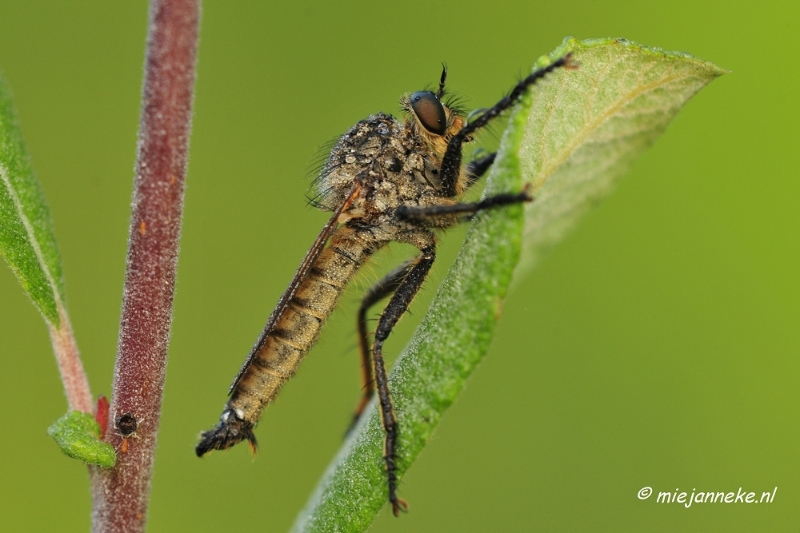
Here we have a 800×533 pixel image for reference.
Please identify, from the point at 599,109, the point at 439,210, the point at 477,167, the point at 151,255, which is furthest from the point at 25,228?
the point at 477,167

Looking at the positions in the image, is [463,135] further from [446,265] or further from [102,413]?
[446,265]

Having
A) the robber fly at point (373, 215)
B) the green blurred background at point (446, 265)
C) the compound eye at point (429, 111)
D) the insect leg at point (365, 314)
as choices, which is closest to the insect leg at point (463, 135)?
the robber fly at point (373, 215)

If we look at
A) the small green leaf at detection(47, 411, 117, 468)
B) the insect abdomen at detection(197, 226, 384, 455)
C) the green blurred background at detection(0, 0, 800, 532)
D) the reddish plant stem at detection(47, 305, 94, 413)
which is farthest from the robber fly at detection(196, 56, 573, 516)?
the green blurred background at detection(0, 0, 800, 532)

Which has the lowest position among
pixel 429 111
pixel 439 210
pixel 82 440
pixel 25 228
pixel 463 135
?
pixel 82 440

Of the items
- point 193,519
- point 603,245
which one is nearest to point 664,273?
point 603,245

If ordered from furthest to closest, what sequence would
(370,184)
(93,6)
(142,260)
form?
(93,6), (370,184), (142,260)

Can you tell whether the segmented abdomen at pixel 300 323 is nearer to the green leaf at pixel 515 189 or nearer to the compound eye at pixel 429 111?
the compound eye at pixel 429 111

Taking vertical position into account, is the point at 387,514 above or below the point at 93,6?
below

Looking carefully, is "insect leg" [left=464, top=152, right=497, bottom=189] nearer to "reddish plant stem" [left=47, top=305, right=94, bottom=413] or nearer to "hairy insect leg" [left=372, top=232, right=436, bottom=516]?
"hairy insect leg" [left=372, top=232, right=436, bottom=516]

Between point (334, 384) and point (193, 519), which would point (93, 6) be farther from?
point (193, 519)
